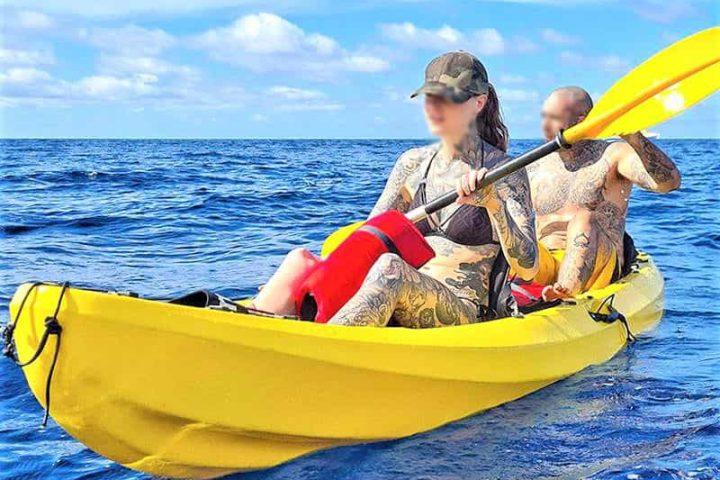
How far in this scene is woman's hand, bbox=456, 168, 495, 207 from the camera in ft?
12.2

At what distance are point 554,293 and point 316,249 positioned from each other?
4957 millimetres

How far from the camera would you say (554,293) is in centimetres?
505

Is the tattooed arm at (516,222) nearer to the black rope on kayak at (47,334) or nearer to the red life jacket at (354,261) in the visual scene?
the red life jacket at (354,261)

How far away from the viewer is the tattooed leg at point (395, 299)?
366 cm

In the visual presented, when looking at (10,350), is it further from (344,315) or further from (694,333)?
(694,333)

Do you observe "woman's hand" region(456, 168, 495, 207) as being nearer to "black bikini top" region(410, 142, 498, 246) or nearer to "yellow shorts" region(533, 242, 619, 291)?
"black bikini top" region(410, 142, 498, 246)

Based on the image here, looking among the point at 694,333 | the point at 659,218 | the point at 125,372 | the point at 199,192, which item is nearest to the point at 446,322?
the point at 125,372

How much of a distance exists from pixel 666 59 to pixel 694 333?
6.98 feet

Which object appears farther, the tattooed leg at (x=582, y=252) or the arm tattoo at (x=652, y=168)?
the tattooed leg at (x=582, y=252)

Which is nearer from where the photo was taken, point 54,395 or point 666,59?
point 54,395

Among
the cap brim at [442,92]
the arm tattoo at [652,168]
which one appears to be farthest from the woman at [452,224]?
the arm tattoo at [652,168]

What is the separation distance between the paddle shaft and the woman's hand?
2 cm

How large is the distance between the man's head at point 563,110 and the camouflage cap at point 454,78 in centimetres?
165

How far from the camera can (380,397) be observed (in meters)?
3.63
